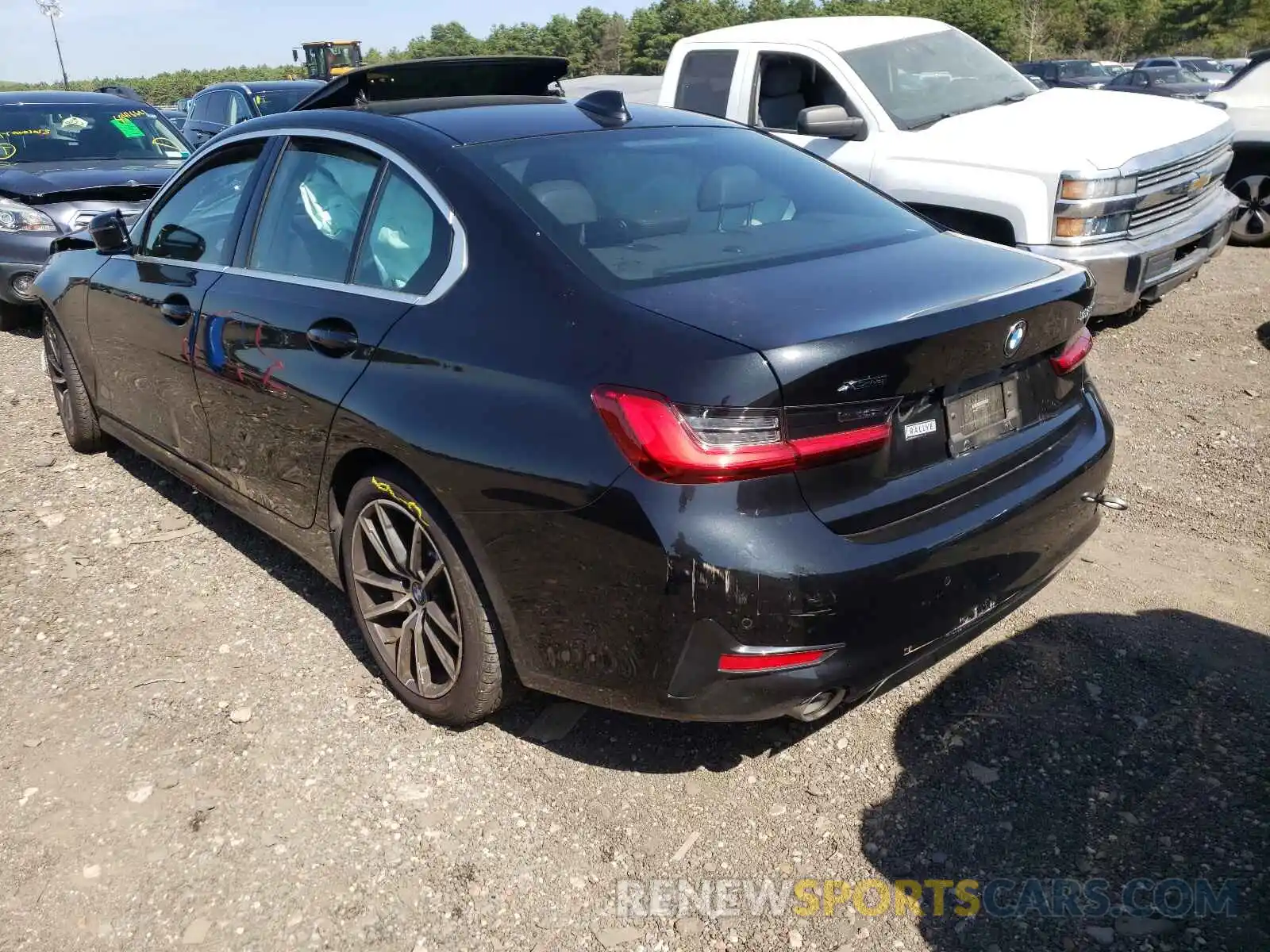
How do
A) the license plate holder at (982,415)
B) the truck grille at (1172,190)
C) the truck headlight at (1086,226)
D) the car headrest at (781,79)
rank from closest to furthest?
the license plate holder at (982,415)
the truck headlight at (1086,226)
the truck grille at (1172,190)
the car headrest at (781,79)

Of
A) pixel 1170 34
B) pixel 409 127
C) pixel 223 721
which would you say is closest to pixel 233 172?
pixel 409 127

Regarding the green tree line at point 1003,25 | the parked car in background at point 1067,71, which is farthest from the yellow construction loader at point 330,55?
the parked car in background at point 1067,71

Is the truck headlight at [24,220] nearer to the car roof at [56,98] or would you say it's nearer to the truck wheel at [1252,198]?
the car roof at [56,98]

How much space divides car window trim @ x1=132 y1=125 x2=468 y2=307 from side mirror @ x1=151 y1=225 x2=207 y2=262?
0.03 m

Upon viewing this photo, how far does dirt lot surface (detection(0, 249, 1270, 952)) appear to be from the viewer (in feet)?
8.10

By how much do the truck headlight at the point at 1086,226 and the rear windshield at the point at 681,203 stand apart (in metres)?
2.38

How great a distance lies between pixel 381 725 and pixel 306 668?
1.54ft

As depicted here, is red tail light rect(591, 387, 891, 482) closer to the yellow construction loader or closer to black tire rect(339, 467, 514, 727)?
black tire rect(339, 467, 514, 727)

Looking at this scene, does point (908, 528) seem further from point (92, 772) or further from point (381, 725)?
point (92, 772)

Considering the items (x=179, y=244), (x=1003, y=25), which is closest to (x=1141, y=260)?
(x=179, y=244)

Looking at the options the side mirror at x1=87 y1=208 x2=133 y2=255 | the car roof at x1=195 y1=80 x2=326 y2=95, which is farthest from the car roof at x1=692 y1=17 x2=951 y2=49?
the car roof at x1=195 y1=80 x2=326 y2=95

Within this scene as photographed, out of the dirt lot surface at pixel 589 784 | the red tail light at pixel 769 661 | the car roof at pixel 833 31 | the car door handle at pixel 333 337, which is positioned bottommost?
the dirt lot surface at pixel 589 784

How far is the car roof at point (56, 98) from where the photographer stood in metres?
9.19

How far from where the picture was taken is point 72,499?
5.05 meters
